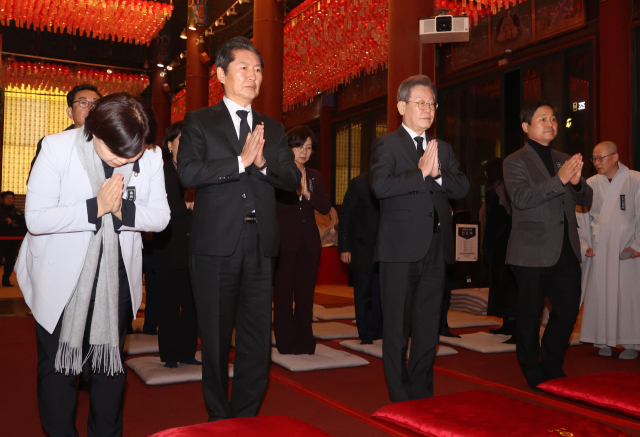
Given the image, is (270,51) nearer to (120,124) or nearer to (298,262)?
(298,262)

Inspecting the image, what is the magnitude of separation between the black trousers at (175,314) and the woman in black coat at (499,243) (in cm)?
259

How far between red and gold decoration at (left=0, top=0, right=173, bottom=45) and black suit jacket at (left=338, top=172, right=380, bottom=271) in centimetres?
628

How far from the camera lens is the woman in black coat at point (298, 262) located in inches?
154

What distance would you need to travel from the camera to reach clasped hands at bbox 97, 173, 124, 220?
1.89 metres

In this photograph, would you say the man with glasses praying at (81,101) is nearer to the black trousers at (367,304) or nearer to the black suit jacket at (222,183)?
the black suit jacket at (222,183)

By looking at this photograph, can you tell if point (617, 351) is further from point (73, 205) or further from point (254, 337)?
point (73, 205)

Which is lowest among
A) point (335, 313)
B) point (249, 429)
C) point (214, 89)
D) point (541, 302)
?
point (335, 313)

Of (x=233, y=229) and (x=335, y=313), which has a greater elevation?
(x=233, y=229)

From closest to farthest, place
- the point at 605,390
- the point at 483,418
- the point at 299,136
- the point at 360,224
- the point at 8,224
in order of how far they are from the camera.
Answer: the point at 483,418, the point at 605,390, the point at 299,136, the point at 360,224, the point at 8,224

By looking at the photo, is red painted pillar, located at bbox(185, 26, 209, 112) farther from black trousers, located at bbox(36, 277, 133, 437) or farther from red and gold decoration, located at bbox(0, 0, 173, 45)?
black trousers, located at bbox(36, 277, 133, 437)

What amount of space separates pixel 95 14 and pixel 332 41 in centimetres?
391

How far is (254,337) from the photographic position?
7.87 ft

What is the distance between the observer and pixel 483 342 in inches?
175

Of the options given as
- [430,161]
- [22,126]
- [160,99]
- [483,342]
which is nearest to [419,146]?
[430,161]
